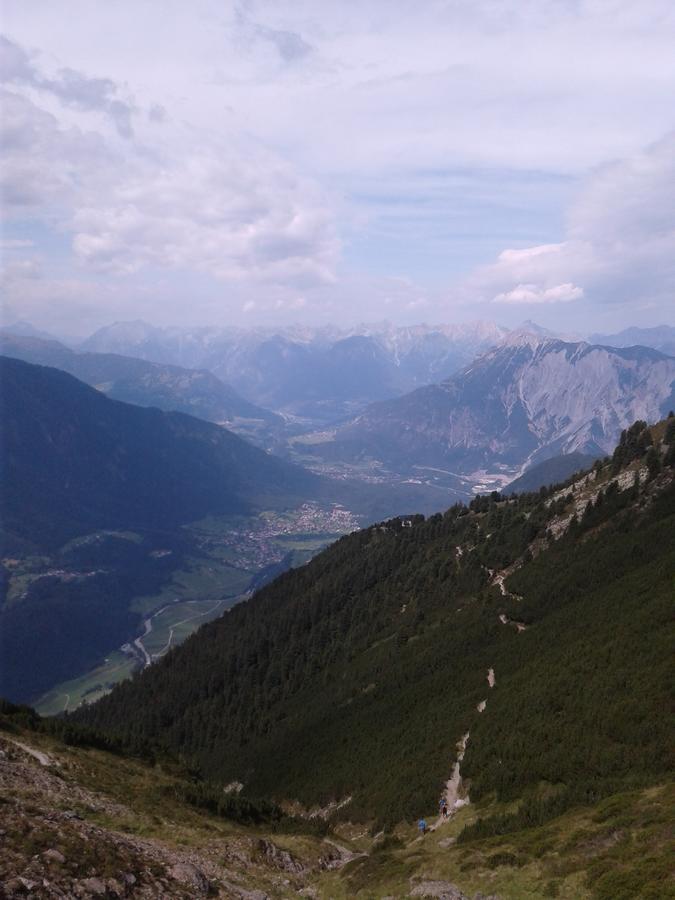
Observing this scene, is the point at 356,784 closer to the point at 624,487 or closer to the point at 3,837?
the point at 3,837

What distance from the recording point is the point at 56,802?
37.1 meters

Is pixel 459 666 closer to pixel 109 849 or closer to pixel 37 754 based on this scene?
pixel 37 754

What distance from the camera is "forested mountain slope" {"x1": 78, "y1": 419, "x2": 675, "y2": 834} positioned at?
167 ft

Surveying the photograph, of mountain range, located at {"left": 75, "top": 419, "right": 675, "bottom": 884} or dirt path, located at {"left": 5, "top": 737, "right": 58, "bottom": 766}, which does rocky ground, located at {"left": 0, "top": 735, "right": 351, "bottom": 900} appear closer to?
dirt path, located at {"left": 5, "top": 737, "right": 58, "bottom": 766}

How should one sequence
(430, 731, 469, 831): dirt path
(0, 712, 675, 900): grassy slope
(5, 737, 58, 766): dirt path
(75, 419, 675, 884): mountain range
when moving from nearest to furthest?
(0, 712, 675, 900): grassy slope < (5, 737, 58, 766): dirt path < (75, 419, 675, 884): mountain range < (430, 731, 469, 831): dirt path

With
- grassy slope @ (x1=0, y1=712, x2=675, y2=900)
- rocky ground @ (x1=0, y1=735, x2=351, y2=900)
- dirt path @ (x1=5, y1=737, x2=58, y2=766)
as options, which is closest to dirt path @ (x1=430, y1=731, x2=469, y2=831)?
grassy slope @ (x1=0, y1=712, x2=675, y2=900)

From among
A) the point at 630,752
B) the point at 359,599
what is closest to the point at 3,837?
the point at 630,752

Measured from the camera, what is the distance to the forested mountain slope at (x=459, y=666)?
50875 millimetres

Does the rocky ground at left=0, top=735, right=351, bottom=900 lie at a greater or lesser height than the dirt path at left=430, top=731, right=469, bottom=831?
greater

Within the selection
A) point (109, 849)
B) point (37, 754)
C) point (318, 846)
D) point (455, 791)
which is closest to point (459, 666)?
point (455, 791)

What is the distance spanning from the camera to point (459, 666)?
289 ft

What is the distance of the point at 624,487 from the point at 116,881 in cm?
11719

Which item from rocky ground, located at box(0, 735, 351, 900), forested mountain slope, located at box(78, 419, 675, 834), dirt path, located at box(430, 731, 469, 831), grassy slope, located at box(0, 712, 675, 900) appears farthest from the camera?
forested mountain slope, located at box(78, 419, 675, 834)

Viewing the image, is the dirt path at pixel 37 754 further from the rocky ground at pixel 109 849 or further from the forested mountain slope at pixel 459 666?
the forested mountain slope at pixel 459 666
